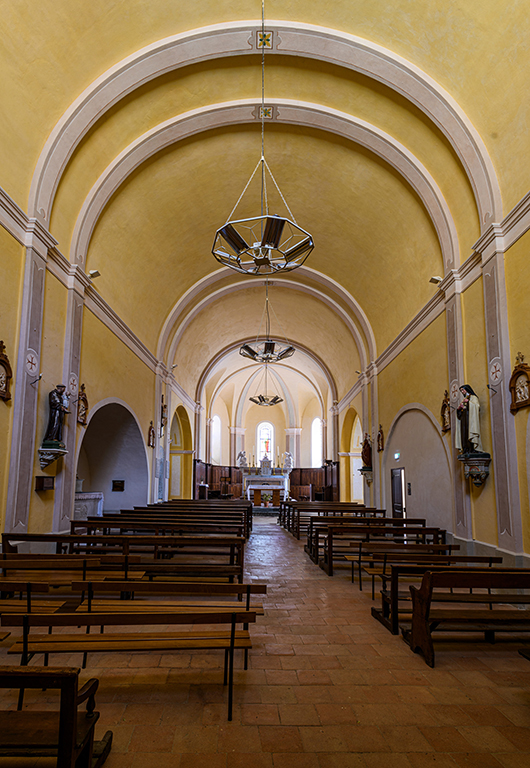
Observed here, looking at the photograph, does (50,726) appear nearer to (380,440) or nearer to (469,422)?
(469,422)

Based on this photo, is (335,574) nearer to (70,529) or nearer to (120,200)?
(70,529)

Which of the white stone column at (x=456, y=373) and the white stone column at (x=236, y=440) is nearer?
the white stone column at (x=456, y=373)

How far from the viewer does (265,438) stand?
32.3 meters

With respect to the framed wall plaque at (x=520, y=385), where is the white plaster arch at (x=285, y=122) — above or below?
above

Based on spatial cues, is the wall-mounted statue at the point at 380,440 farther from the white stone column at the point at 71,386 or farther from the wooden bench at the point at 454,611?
the wooden bench at the point at 454,611

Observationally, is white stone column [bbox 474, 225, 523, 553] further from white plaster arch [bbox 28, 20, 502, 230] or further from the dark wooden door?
the dark wooden door

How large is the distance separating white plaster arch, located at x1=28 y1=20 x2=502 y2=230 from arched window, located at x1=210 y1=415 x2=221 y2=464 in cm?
2240

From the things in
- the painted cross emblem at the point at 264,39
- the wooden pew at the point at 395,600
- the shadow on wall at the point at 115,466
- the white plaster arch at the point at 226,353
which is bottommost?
the wooden pew at the point at 395,600

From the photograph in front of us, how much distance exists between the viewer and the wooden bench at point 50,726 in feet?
6.46

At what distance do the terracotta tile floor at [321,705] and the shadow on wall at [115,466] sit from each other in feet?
29.6

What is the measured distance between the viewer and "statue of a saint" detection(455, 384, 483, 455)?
7.44m

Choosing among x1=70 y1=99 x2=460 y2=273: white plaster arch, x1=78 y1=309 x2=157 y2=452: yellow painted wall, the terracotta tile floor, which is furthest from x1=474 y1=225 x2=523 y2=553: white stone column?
x1=78 y1=309 x2=157 y2=452: yellow painted wall

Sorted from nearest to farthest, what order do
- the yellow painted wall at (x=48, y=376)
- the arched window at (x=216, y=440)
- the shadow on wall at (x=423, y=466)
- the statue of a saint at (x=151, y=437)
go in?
the yellow painted wall at (x=48, y=376), the shadow on wall at (x=423, y=466), the statue of a saint at (x=151, y=437), the arched window at (x=216, y=440)

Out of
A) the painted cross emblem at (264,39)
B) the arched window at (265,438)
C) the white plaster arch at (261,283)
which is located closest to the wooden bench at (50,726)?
the painted cross emblem at (264,39)
